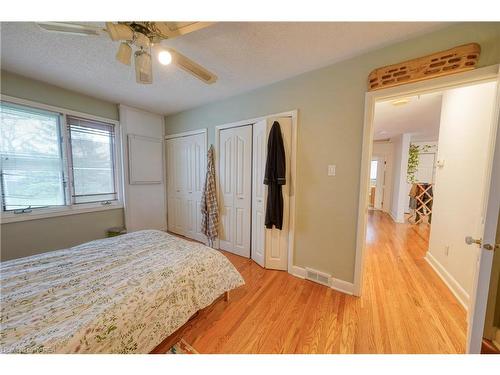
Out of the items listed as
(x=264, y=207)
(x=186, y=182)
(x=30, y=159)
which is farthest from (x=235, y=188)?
(x=30, y=159)

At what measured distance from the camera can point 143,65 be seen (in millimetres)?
1171

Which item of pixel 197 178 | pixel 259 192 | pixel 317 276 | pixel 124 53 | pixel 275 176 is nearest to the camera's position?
pixel 124 53

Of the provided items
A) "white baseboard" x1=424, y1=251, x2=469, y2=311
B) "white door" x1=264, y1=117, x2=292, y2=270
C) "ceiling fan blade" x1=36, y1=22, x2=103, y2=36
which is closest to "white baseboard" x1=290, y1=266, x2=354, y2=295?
"white door" x1=264, y1=117, x2=292, y2=270

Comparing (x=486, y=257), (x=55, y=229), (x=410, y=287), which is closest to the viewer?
(x=486, y=257)

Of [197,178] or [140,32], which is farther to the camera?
[197,178]

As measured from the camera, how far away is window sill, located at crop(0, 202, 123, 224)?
77.3 inches

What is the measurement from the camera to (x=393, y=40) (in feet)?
4.76

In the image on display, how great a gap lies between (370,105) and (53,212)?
3812mm

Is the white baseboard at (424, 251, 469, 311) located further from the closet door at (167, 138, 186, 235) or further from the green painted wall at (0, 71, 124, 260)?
the green painted wall at (0, 71, 124, 260)

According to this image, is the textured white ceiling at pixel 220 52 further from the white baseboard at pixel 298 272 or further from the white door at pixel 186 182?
the white baseboard at pixel 298 272

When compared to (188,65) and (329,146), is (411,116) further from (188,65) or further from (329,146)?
(188,65)
